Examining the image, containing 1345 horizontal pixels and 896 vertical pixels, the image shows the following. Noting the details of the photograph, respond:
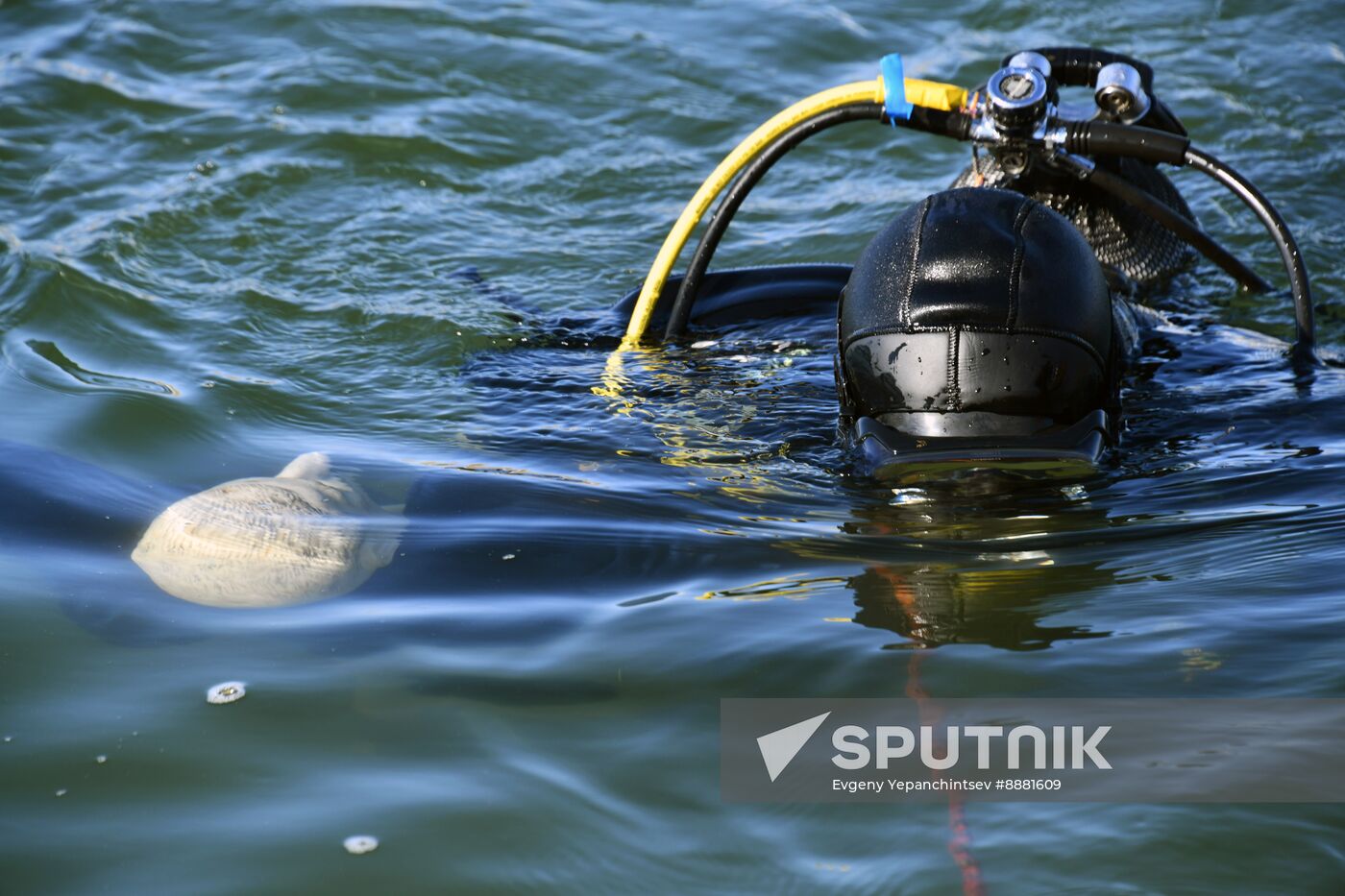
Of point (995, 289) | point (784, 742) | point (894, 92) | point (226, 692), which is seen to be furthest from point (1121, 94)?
point (226, 692)

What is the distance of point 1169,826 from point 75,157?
5.71m

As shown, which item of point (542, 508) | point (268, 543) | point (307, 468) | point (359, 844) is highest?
point (307, 468)

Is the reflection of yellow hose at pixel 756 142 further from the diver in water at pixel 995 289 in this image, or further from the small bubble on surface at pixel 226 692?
Answer: the small bubble on surface at pixel 226 692

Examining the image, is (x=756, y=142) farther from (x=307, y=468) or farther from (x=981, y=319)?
(x=307, y=468)

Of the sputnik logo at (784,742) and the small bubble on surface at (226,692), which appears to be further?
the small bubble on surface at (226,692)

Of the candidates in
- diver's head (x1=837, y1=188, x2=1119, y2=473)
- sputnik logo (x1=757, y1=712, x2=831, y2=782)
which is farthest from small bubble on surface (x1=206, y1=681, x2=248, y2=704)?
diver's head (x1=837, y1=188, x2=1119, y2=473)

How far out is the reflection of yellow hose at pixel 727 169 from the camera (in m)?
3.82

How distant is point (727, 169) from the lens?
4027mm

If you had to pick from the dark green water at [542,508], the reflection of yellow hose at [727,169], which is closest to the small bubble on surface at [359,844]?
the dark green water at [542,508]

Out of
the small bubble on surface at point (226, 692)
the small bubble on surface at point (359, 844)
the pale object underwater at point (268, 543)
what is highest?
the pale object underwater at point (268, 543)

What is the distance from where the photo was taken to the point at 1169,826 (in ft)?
6.76

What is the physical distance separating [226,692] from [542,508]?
1.02 meters

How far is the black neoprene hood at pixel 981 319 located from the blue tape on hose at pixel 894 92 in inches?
23.1

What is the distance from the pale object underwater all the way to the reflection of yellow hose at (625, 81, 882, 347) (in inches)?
47.4
